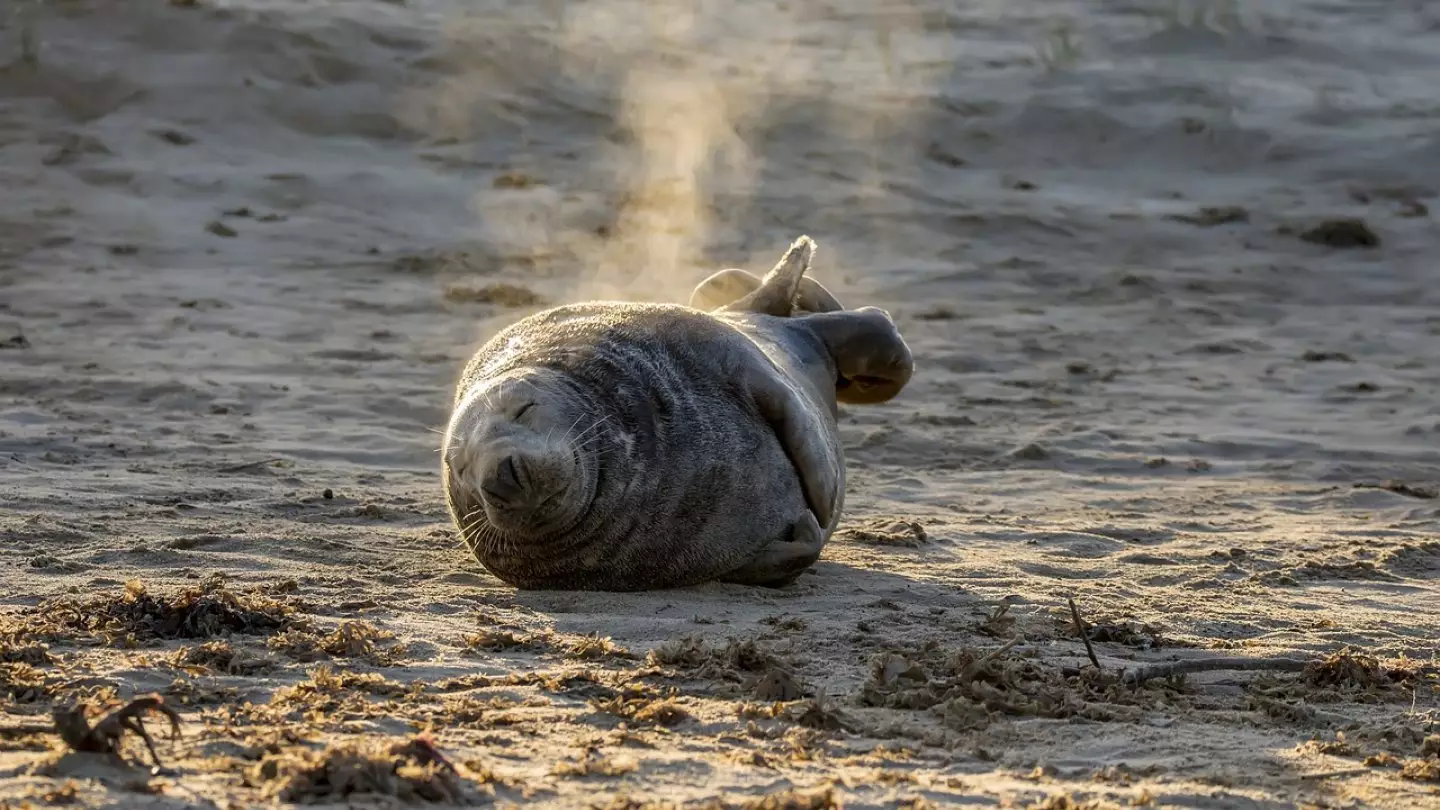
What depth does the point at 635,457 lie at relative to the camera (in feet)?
17.9

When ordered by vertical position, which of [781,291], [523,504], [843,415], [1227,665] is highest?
[781,291]

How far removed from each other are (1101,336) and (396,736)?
25.3 ft

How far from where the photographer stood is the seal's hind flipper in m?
7.34

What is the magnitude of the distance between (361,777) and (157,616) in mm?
1628

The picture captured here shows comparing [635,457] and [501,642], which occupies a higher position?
[635,457]

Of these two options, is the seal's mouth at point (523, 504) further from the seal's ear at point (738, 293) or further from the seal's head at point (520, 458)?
the seal's ear at point (738, 293)

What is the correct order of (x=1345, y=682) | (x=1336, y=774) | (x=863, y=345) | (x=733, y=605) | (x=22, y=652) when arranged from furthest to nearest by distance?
(x=863, y=345), (x=733, y=605), (x=1345, y=682), (x=22, y=652), (x=1336, y=774)

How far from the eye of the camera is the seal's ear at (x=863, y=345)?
7.25 m

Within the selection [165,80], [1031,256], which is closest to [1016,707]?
[1031,256]

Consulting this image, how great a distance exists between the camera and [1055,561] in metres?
6.39

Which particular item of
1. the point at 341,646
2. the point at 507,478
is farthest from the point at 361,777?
the point at 507,478

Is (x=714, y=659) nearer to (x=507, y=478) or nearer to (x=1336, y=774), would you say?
(x=507, y=478)

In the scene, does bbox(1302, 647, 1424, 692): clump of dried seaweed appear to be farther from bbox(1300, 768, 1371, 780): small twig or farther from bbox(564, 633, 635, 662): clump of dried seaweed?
bbox(564, 633, 635, 662): clump of dried seaweed

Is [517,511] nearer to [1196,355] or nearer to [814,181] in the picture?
[1196,355]
